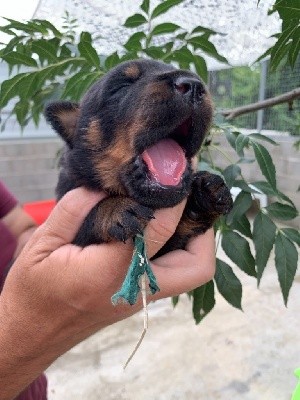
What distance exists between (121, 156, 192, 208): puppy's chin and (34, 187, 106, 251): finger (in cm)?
14

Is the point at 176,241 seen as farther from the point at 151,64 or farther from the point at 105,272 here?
the point at 151,64

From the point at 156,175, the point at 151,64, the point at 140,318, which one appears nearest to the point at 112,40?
the point at 151,64

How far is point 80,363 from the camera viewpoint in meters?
2.98

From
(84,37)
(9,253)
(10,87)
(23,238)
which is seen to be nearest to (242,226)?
(84,37)

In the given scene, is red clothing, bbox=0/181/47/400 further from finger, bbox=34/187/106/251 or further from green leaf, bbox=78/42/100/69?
green leaf, bbox=78/42/100/69

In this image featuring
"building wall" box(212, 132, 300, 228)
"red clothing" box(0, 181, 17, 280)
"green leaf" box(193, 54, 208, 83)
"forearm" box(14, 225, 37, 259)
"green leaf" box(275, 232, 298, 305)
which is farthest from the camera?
"building wall" box(212, 132, 300, 228)

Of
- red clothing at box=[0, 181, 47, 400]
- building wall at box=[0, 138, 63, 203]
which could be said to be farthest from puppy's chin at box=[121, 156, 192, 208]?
building wall at box=[0, 138, 63, 203]

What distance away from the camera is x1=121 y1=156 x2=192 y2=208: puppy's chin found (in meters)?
1.07

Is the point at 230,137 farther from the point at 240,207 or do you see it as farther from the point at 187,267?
the point at 187,267

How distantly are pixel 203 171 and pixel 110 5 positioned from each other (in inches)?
39.1

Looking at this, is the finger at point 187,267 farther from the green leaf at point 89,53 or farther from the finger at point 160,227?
the green leaf at point 89,53

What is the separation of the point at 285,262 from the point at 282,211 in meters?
0.22

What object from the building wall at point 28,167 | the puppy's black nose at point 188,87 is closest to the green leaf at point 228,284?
the puppy's black nose at point 188,87

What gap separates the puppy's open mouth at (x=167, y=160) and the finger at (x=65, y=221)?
22cm
